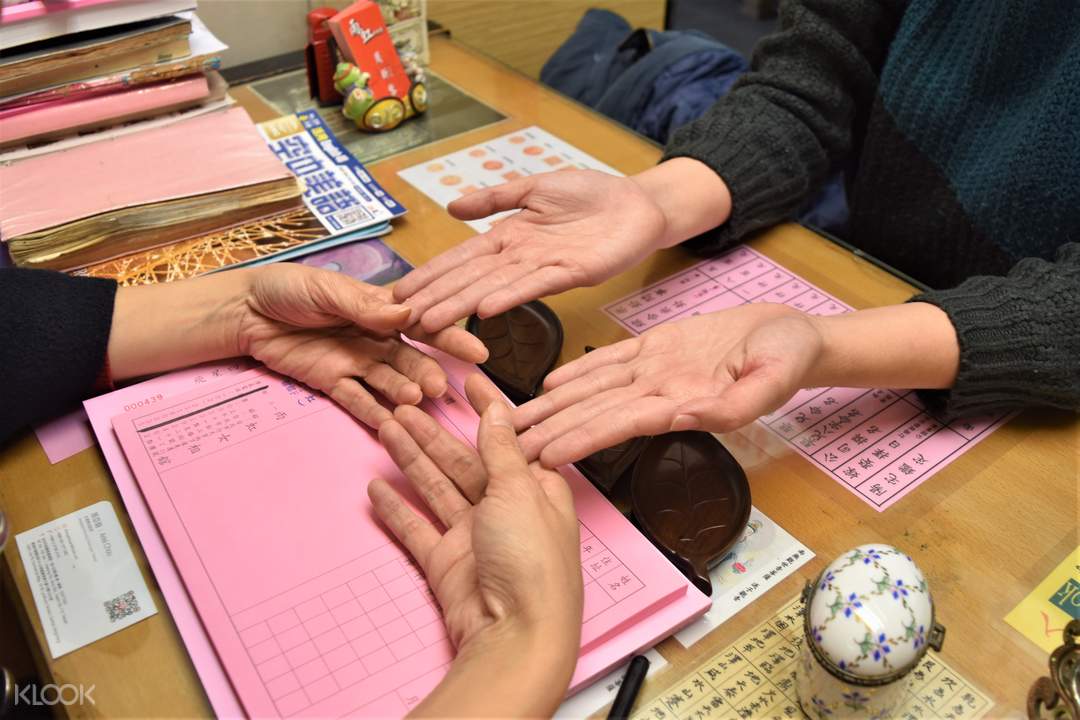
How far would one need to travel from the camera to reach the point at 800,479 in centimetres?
76

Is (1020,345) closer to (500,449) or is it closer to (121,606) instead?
(500,449)

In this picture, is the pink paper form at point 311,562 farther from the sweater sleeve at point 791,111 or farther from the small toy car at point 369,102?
the small toy car at point 369,102

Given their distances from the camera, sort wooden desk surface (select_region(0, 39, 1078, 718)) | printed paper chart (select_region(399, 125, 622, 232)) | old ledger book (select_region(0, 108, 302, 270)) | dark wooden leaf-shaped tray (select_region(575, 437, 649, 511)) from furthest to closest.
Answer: printed paper chart (select_region(399, 125, 622, 232)) → old ledger book (select_region(0, 108, 302, 270)) → dark wooden leaf-shaped tray (select_region(575, 437, 649, 511)) → wooden desk surface (select_region(0, 39, 1078, 718))

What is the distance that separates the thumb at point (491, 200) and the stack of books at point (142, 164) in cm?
19

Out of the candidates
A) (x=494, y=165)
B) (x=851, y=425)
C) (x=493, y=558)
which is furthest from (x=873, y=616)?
(x=494, y=165)

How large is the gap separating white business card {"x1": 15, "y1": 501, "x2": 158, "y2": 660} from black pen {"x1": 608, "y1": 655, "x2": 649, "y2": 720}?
0.36 meters

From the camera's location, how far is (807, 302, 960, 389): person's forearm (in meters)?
0.79

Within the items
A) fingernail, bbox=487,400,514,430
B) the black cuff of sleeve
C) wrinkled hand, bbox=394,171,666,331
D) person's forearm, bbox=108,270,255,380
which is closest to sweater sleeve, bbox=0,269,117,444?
person's forearm, bbox=108,270,255,380

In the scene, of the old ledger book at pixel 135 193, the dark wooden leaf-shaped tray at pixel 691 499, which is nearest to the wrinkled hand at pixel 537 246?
the dark wooden leaf-shaped tray at pixel 691 499

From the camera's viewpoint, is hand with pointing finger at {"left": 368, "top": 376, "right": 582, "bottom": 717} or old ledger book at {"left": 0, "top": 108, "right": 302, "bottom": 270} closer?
hand with pointing finger at {"left": 368, "top": 376, "right": 582, "bottom": 717}

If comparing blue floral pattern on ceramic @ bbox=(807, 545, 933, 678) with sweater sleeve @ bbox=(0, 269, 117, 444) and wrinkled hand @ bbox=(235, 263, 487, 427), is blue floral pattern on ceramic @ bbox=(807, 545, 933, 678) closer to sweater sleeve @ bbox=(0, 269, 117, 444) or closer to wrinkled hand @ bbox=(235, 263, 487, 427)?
wrinkled hand @ bbox=(235, 263, 487, 427)

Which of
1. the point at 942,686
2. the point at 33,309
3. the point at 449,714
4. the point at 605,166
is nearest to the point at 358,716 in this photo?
the point at 449,714

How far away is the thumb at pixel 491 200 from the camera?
0.91 m

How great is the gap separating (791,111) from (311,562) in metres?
0.84
